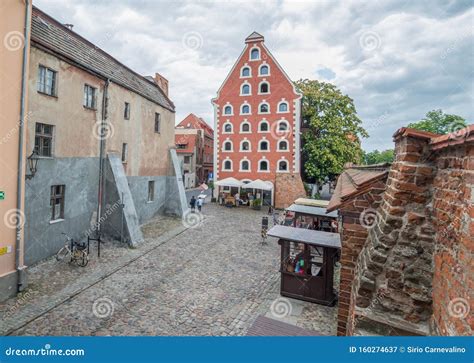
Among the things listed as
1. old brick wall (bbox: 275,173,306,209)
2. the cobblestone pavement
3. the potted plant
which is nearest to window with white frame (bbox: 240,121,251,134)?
old brick wall (bbox: 275,173,306,209)

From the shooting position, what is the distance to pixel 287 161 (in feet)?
87.1

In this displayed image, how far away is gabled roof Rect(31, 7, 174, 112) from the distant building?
23959mm

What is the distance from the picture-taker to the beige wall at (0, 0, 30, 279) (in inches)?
297

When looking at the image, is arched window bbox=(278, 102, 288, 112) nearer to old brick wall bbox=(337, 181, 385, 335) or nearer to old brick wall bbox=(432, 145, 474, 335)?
old brick wall bbox=(337, 181, 385, 335)

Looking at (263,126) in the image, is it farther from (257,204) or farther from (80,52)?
(80,52)

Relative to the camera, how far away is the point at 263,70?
26906 mm

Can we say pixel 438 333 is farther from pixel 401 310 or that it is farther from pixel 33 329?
pixel 33 329

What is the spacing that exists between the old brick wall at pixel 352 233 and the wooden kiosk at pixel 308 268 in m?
2.06

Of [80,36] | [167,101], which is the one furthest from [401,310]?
[167,101]

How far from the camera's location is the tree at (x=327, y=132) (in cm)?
2672

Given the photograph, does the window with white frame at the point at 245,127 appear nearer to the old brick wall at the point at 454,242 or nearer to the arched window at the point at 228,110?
the arched window at the point at 228,110

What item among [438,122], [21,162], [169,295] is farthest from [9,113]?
[438,122]

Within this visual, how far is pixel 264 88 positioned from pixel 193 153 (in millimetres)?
20488

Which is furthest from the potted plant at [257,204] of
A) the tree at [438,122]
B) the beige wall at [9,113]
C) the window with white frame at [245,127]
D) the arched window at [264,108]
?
the tree at [438,122]
